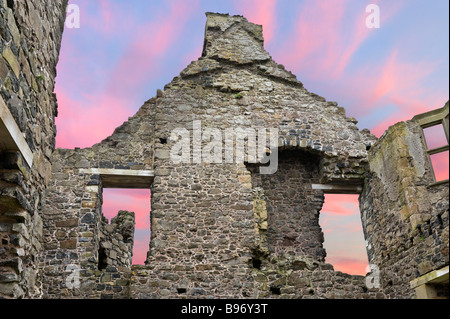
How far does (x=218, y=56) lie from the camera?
482 inches

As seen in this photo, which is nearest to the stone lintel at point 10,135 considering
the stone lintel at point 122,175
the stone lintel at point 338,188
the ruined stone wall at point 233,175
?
the ruined stone wall at point 233,175

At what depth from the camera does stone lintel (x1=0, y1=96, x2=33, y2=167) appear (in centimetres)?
378

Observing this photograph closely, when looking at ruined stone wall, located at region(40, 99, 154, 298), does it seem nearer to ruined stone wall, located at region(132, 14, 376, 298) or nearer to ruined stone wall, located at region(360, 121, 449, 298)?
ruined stone wall, located at region(132, 14, 376, 298)

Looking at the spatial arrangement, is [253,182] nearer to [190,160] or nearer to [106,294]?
[190,160]

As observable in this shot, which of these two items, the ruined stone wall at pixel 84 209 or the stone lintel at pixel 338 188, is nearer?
the ruined stone wall at pixel 84 209

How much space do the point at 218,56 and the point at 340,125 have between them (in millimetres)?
3730

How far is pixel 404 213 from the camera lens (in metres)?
8.90

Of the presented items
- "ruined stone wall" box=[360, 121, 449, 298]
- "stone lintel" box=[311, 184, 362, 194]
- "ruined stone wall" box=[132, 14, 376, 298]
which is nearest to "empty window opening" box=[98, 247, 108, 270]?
"ruined stone wall" box=[132, 14, 376, 298]

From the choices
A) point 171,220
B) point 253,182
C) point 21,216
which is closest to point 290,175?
point 253,182

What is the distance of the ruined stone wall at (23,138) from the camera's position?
401cm

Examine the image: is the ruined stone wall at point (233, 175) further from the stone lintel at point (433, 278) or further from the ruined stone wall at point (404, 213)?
the stone lintel at point (433, 278)

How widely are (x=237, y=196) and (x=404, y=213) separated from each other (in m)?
3.57

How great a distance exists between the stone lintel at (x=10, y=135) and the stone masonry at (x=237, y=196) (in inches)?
221

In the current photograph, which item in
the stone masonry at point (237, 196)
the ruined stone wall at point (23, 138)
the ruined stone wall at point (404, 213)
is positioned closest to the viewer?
the ruined stone wall at point (23, 138)
